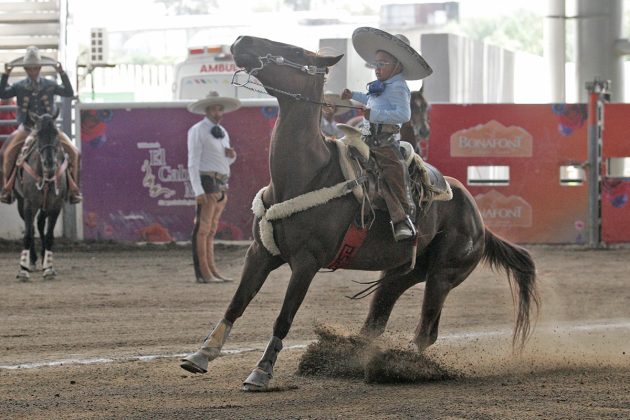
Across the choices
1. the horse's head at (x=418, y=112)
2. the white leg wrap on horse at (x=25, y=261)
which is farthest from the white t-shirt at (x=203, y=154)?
the horse's head at (x=418, y=112)

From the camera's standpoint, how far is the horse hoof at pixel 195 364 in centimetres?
704

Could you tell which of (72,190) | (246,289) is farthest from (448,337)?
(72,190)

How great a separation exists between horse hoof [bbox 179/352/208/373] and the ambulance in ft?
42.2

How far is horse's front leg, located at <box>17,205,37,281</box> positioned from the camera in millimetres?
13281

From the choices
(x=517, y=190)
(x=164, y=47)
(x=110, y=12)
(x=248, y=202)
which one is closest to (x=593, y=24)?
(x=517, y=190)

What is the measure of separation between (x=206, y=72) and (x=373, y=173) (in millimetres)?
12913

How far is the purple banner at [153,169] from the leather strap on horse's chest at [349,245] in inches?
363

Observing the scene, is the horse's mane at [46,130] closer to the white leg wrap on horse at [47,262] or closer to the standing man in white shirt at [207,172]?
the white leg wrap on horse at [47,262]

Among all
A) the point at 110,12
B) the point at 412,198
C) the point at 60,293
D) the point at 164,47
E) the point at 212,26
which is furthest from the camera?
the point at 110,12

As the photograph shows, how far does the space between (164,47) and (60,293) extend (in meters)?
44.2

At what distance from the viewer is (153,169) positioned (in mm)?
16812

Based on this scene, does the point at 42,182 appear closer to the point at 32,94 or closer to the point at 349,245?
the point at 32,94

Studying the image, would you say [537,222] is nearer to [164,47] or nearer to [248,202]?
[248,202]

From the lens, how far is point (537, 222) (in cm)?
1700
